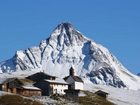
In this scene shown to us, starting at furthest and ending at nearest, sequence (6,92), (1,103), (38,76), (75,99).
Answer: (38,76)
(75,99)
(6,92)
(1,103)

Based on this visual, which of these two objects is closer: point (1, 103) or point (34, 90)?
point (1, 103)

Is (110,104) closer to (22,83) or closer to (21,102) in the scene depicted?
(22,83)

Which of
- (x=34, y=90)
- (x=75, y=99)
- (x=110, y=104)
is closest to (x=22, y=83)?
(x=34, y=90)

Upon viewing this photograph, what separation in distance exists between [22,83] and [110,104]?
101 feet

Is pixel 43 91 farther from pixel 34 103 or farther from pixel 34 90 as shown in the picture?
pixel 34 103

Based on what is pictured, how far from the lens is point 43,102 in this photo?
511 ft

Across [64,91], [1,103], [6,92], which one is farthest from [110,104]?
[1,103]

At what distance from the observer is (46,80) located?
18662 centimetres

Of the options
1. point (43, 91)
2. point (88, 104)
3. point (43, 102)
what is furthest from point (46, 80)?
point (43, 102)

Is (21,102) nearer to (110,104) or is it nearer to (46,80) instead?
(46,80)

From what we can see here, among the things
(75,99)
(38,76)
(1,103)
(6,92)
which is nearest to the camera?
(1,103)

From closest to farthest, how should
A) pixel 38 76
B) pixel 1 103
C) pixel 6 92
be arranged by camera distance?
pixel 1 103 < pixel 6 92 < pixel 38 76

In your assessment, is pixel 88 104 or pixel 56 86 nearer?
pixel 88 104

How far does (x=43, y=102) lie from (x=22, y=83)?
2682 centimetres
